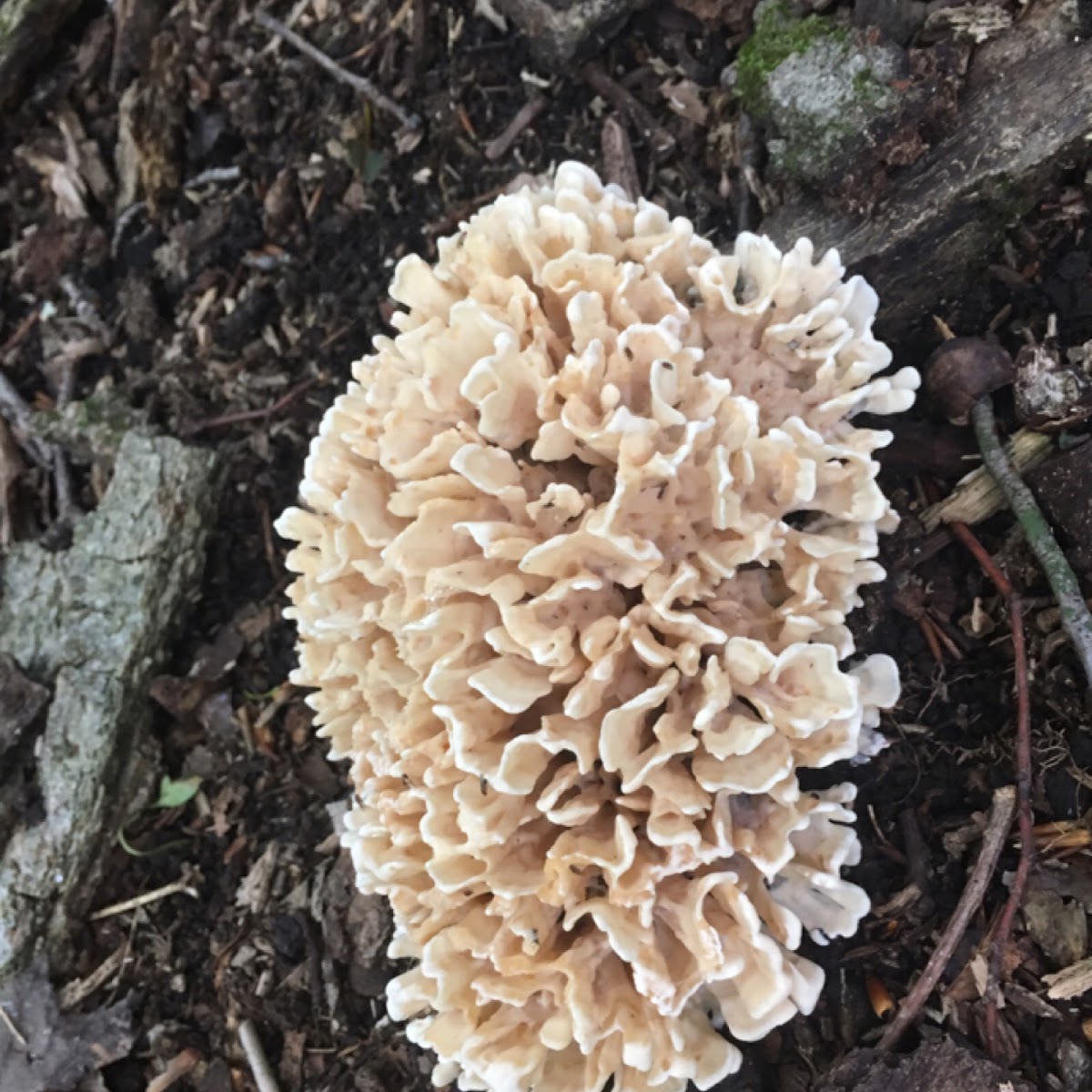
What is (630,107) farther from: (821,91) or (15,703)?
(15,703)

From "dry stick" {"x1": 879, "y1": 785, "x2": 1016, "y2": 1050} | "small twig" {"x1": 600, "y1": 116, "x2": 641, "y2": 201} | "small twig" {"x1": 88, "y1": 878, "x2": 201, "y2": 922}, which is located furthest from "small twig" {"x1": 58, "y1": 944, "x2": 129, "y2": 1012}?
"small twig" {"x1": 600, "y1": 116, "x2": 641, "y2": 201}

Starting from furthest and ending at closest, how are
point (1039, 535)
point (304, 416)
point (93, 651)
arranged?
point (304, 416)
point (93, 651)
point (1039, 535)

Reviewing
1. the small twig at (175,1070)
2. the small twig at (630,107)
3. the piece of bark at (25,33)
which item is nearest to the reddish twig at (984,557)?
the small twig at (630,107)

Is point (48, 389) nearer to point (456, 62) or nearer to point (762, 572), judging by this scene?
point (456, 62)

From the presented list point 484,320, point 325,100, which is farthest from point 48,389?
point 484,320

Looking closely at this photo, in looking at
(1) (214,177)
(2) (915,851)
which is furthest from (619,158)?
(2) (915,851)
